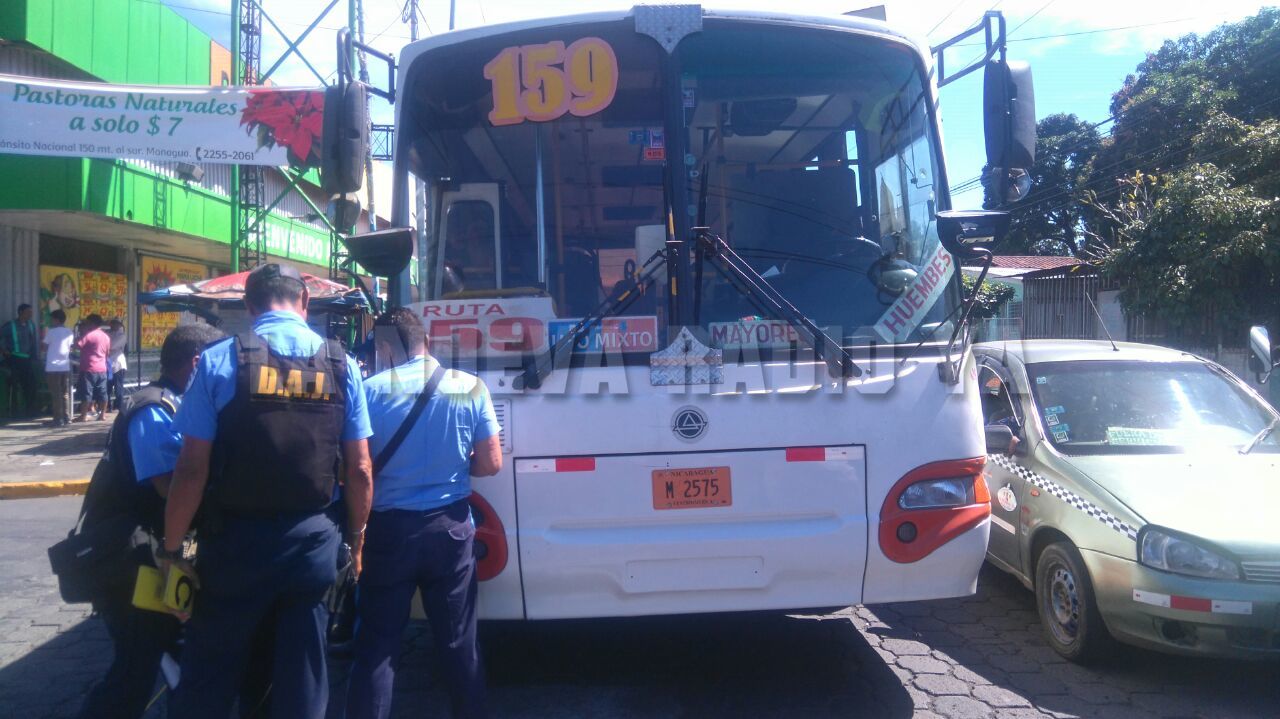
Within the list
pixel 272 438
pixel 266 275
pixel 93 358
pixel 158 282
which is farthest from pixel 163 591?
pixel 158 282

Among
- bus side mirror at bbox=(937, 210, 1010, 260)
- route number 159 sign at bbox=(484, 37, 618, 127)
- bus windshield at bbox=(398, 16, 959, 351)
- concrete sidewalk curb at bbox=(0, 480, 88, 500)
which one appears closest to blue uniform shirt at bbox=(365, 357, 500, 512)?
bus windshield at bbox=(398, 16, 959, 351)

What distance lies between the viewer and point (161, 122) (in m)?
A: 11.9

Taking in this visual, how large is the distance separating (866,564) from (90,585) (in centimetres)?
298

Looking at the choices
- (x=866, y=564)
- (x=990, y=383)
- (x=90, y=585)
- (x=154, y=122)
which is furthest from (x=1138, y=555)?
→ (x=154, y=122)

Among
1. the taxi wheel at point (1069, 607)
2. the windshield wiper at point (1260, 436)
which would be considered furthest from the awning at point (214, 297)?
the windshield wiper at point (1260, 436)

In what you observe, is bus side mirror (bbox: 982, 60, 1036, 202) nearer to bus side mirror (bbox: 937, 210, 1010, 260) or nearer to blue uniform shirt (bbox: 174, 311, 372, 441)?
bus side mirror (bbox: 937, 210, 1010, 260)

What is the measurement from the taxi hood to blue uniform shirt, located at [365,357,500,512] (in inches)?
122

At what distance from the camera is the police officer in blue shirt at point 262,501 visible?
3.20 meters

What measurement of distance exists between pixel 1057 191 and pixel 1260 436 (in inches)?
1447

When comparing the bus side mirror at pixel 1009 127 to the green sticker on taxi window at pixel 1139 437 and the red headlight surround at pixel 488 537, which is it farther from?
the red headlight surround at pixel 488 537

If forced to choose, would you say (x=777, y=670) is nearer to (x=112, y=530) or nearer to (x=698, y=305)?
(x=698, y=305)

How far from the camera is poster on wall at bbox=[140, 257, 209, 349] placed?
17984mm

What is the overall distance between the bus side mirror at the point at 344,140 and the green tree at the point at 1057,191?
33.5 meters

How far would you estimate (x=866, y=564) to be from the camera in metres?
4.01
